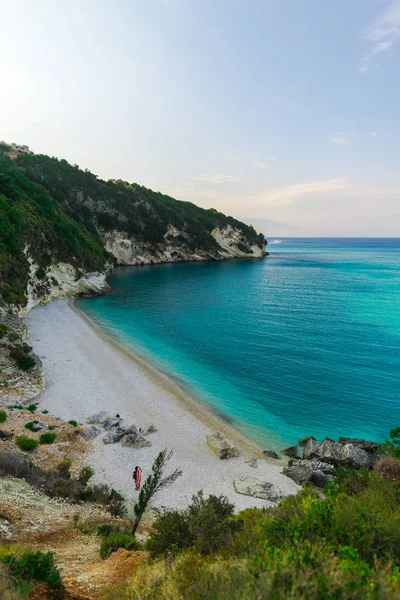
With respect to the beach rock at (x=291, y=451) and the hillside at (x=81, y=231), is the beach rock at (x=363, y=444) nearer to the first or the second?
the beach rock at (x=291, y=451)

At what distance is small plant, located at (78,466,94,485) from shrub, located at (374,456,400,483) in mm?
13330

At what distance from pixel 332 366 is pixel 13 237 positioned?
133 ft

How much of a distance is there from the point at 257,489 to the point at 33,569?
11.9 m

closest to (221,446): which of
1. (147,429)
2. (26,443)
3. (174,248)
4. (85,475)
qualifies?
(147,429)

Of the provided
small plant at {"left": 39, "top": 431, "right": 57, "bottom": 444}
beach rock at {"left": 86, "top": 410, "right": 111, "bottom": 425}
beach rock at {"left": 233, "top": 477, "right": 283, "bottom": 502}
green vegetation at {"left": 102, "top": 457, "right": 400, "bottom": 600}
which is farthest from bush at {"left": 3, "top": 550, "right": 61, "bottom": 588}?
beach rock at {"left": 86, "top": 410, "right": 111, "bottom": 425}

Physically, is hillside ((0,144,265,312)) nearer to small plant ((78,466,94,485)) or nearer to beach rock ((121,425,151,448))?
beach rock ((121,425,151,448))

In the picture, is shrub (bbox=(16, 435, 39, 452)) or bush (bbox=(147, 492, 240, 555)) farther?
shrub (bbox=(16, 435, 39, 452))

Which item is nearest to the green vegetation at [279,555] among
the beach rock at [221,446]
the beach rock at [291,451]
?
the beach rock at [221,446]

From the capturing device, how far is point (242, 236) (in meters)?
151

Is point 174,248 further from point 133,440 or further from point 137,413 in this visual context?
point 133,440

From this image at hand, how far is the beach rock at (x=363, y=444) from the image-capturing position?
1936 cm

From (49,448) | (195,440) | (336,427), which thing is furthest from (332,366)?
(49,448)

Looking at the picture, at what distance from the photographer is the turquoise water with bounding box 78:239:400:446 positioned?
2428 cm

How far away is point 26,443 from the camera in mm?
16625
